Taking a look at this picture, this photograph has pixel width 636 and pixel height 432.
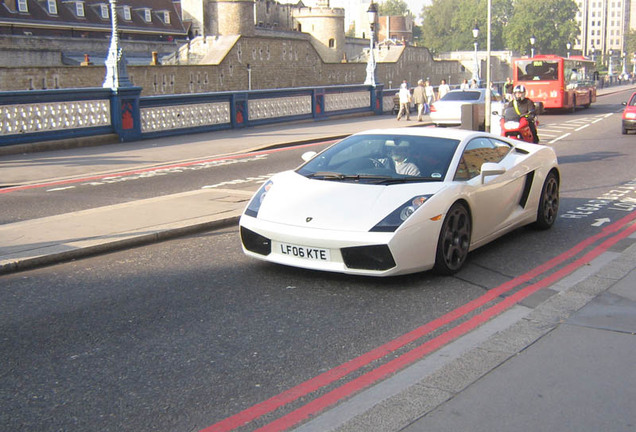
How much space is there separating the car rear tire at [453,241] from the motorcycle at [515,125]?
24.9 feet

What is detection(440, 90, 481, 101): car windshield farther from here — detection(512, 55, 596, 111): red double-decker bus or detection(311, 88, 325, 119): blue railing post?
detection(512, 55, 596, 111): red double-decker bus

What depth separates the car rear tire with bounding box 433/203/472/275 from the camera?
21.5 feet

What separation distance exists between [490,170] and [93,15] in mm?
82467

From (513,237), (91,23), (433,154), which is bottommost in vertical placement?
(513,237)

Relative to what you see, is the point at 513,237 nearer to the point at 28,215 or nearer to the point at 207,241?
the point at 207,241

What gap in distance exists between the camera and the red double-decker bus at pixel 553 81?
39.0m

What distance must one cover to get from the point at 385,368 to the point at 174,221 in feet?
16.5

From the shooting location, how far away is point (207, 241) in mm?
8375

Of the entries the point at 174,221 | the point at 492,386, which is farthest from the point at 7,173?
the point at 492,386

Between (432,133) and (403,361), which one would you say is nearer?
(403,361)

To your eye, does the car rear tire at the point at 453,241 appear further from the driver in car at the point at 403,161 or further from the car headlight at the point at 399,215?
the driver in car at the point at 403,161

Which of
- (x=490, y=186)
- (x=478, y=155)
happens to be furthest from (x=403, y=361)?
(x=478, y=155)

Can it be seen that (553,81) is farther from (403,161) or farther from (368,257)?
(368,257)

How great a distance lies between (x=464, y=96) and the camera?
94.2 ft
